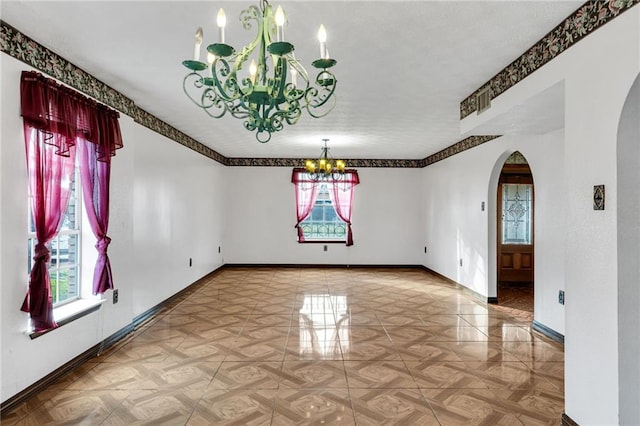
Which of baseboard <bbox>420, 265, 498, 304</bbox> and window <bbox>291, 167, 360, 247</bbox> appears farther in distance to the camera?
window <bbox>291, 167, 360, 247</bbox>

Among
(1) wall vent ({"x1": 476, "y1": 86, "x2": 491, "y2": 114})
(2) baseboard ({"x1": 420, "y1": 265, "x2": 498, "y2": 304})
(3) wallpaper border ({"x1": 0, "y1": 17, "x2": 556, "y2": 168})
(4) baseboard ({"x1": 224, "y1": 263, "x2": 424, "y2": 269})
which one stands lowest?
(2) baseboard ({"x1": 420, "y1": 265, "x2": 498, "y2": 304})

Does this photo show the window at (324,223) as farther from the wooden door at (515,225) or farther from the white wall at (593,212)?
the white wall at (593,212)

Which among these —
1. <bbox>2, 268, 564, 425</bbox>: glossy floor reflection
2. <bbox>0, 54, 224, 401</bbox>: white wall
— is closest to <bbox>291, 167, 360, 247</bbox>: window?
<bbox>0, 54, 224, 401</bbox>: white wall

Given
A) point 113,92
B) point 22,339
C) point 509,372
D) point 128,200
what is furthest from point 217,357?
point 113,92

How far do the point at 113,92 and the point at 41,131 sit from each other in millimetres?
1185

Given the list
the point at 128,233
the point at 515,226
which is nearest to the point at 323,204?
the point at 515,226

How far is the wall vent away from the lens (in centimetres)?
334

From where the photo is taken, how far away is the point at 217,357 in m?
3.42

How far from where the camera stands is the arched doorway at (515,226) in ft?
23.2

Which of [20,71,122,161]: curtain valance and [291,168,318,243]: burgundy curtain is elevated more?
[20,71,122,161]: curtain valance

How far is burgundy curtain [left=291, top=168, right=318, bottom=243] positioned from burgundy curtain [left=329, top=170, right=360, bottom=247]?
495mm

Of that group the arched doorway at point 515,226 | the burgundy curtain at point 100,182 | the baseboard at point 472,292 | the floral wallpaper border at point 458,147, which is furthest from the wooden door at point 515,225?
the burgundy curtain at point 100,182

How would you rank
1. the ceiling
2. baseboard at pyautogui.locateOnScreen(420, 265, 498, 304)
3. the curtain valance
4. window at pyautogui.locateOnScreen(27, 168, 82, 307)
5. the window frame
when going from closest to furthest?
the ceiling → the curtain valance → window at pyautogui.locateOnScreen(27, 168, 82, 307) → baseboard at pyautogui.locateOnScreen(420, 265, 498, 304) → the window frame

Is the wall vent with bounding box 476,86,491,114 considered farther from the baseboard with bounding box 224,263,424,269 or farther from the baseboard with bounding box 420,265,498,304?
the baseboard with bounding box 224,263,424,269
